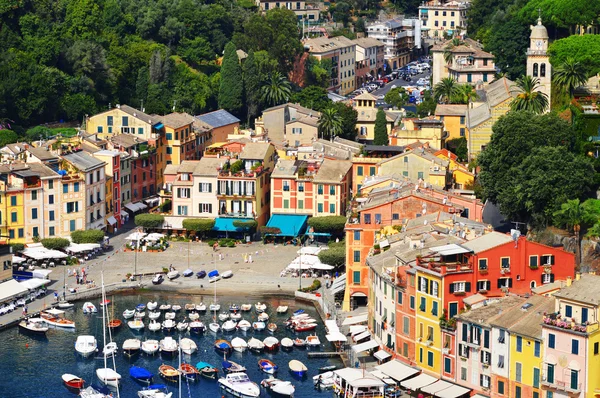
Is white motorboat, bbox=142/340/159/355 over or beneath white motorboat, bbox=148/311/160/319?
beneath

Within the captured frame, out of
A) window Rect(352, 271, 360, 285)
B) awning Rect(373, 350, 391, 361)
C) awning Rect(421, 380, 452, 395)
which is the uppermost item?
window Rect(352, 271, 360, 285)

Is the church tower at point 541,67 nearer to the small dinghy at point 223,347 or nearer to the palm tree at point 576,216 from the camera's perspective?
the palm tree at point 576,216

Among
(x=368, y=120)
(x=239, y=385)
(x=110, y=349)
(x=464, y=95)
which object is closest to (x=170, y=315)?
(x=110, y=349)

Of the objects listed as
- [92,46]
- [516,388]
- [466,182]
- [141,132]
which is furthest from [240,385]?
[92,46]

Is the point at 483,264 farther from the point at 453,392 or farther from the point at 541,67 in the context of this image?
the point at 541,67

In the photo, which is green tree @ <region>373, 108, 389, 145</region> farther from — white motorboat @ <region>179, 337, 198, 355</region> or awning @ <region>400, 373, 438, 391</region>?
awning @ <region>400, 373, 438, 391</region>

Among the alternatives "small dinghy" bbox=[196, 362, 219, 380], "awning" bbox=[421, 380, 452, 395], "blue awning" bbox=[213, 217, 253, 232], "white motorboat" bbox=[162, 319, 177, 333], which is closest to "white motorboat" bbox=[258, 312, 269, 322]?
"white motorboat" bbox=[162, 319, 177, 333]

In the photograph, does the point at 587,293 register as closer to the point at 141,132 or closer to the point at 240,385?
the point at 240,385

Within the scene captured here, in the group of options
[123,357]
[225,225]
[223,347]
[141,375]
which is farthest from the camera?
[225,225]
